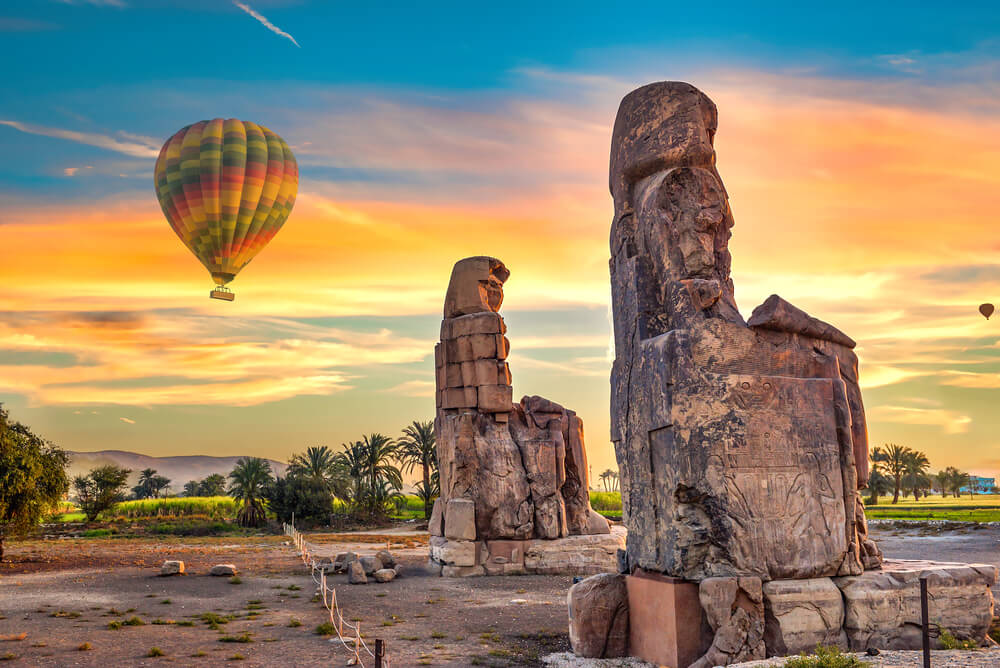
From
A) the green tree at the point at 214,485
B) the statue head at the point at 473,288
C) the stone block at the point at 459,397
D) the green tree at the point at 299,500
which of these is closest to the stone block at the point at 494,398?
the stone block at the point at 459,397

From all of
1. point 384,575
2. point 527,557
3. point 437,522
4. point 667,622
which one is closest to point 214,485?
point 437,522

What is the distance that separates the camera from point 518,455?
21531mm

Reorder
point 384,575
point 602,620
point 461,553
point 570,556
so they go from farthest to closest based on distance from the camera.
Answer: point 570,556 < point 461,553 < point 384,575 < point 602,620

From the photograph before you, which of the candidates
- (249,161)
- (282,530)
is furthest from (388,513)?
(249,161)

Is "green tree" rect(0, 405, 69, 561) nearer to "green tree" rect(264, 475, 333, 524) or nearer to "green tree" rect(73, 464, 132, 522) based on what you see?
"green tree" rect(264, 475, 333, 524)

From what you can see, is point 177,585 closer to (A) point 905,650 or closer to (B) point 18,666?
(B) point 18,666

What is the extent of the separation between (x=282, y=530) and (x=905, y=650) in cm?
3786

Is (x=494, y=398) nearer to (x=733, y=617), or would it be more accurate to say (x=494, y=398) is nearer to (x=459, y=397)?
(x=459, y=397)

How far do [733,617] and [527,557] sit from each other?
474 inches

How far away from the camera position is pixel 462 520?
68.1 feet

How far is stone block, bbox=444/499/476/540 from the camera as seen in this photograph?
814 inches

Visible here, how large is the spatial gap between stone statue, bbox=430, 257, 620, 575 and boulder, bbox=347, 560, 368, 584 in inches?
82.1

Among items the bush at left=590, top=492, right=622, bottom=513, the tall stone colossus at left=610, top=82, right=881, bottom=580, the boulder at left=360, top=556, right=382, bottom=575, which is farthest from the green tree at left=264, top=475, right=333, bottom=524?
the tall stone colossus at left=610, top=82, right=881, bottom=580

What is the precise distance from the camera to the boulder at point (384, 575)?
19.8 meters
